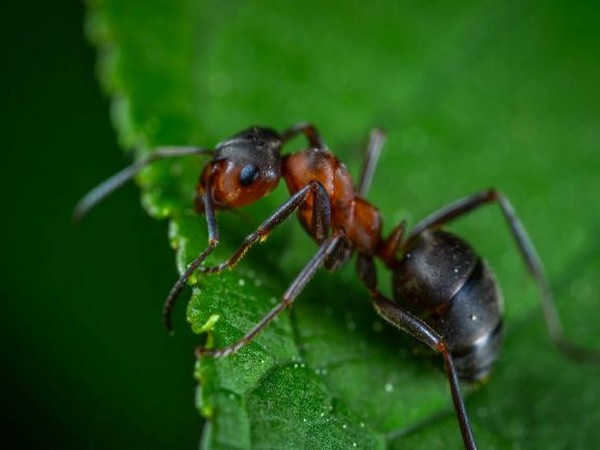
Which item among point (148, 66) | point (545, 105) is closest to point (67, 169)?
point (148, 66)

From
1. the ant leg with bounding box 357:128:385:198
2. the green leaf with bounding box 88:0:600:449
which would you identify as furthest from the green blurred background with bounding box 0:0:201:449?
the ant leg with bounding box 357:128:385:198

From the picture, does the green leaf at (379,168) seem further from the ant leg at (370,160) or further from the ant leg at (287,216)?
the ant leg at (370,160)

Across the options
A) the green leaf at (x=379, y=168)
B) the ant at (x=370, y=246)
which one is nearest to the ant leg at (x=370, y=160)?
the ant at (x=370, y=246)

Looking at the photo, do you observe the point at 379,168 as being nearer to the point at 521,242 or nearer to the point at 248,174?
the point at 521,242

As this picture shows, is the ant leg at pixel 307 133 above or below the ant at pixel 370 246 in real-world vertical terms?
above

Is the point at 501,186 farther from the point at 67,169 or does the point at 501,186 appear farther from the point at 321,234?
the point at 67,169

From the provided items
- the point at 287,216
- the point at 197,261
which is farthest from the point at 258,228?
the point at 197,261
